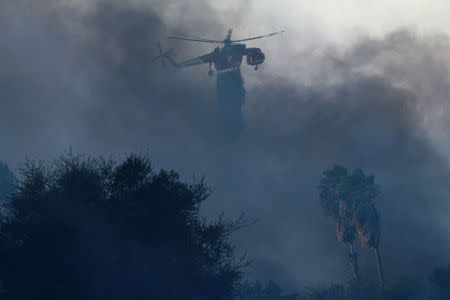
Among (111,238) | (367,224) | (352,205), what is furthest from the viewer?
(352,205)

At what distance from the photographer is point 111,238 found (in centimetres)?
1869

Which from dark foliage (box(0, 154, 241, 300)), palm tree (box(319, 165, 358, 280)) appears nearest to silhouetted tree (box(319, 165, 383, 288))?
palm tree (box(319, 165, 358, 280))

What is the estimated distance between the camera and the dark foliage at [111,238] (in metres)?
18.0

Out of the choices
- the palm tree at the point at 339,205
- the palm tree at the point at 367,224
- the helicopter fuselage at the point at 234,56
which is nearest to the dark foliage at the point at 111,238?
the palm tree at the point at 367,224

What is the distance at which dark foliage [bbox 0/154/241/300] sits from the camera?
18000 millimetres

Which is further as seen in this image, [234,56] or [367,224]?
[234,56]

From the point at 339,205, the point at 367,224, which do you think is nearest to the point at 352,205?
the point at 339,205

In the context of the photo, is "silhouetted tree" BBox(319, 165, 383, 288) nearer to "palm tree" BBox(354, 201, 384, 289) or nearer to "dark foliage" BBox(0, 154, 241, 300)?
"palm tree" BBox(354, 201, 384, 289)

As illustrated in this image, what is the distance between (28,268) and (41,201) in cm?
244

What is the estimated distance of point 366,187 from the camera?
76.0 m

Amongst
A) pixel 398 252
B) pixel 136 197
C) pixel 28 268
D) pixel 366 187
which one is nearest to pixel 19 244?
Answer: pixel 28 268

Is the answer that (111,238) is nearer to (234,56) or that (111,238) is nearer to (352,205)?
(352,205)

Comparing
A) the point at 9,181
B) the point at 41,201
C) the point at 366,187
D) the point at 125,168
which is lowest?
the point at 41,201

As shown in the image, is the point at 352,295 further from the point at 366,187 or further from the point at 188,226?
the point at 188,226
